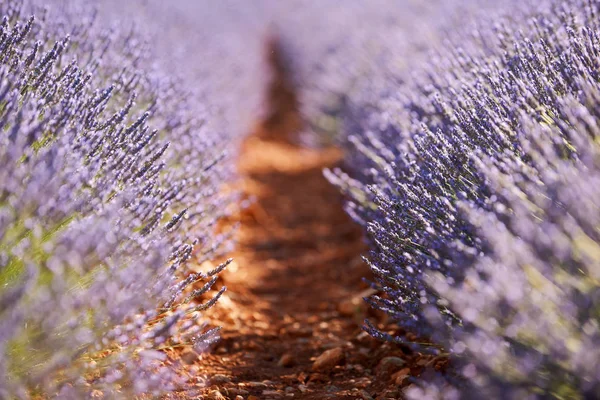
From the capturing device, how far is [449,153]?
2.27 metres

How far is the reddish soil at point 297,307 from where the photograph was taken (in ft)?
7.71

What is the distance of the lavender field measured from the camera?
153 cm

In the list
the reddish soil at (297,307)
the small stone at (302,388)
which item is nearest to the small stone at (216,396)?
the reddish soil at (297,307)

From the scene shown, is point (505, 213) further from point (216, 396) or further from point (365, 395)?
point (216, 396)

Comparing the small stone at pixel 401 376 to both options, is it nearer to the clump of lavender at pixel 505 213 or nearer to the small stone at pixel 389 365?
the small stone at pixel 389 365

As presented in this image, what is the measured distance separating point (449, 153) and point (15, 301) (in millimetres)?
1560

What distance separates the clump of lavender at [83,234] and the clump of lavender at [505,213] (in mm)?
709

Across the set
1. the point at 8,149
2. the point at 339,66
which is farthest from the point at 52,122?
the point at 339,66

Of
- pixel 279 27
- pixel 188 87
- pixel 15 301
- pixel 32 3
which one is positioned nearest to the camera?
pixel 15 301

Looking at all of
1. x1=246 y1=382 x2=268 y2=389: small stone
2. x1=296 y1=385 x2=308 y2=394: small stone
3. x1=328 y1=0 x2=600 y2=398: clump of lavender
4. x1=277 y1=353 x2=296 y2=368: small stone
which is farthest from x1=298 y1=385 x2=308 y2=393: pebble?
x1=328 y1=0 x2=600 y2=398: clump of lavender

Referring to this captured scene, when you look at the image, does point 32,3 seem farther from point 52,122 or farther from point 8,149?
point 8,149

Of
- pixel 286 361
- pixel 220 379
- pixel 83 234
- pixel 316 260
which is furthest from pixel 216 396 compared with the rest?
pixel 316 260

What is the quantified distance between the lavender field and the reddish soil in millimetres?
15

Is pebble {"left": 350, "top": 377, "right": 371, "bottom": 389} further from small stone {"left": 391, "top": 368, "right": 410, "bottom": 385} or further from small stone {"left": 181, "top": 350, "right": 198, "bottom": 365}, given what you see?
small stone {"left": 181, "top": 350, "right": 198, "bottom": 365}
